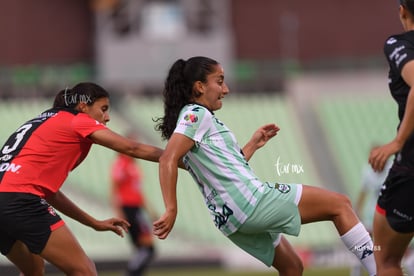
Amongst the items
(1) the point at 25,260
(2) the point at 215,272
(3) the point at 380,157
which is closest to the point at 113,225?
(1) the point at 25,260

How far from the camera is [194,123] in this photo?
24.3 ft

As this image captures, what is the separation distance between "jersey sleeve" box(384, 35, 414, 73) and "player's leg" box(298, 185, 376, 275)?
1.15 m

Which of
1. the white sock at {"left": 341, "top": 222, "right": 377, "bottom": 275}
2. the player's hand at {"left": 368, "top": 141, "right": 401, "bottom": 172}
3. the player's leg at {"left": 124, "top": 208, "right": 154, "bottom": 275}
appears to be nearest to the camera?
the player's hand at {"left": 368, "top": 141, "right": 401, "bottom": 172}

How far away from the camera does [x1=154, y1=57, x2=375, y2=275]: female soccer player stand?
24.6 ft

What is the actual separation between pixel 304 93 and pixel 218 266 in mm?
7925

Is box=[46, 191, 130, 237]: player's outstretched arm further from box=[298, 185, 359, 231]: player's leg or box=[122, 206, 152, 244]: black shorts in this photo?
box=[122, 206, 152, 244]: black shorts

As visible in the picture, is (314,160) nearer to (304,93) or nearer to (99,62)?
(304,93)

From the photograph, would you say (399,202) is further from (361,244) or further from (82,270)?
(82,270)

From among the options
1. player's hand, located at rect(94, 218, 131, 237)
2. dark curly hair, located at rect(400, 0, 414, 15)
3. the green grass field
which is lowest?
the green grass field

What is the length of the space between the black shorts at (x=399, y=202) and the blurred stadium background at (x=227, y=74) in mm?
12306

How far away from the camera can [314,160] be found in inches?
931

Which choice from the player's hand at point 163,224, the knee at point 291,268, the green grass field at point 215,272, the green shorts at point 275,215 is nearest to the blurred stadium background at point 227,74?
the green grass field at point 215,272

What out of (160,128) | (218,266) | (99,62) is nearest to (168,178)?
(160,128)

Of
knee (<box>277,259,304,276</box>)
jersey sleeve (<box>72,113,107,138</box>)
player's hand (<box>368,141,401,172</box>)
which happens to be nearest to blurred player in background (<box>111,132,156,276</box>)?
knee (<box>277,259,304,276</box>)
